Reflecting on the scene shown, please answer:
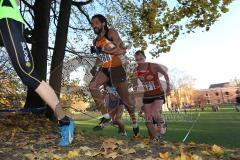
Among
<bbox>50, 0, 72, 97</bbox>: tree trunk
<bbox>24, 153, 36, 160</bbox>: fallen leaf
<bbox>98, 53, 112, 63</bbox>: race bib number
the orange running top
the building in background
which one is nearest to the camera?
<bbox>24, 153, 36, 160</bbox>: fallen leaf

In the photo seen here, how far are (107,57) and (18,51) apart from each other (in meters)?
2.87

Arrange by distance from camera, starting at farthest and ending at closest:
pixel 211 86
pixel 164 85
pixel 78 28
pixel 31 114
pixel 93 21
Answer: pixel 211 86
pixel 78 28
pixel 31 114
pixel 164 85
pixel 93 21

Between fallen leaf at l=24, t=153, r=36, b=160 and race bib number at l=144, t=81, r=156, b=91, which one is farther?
race bib number at l=144, t=81, r=156, b=91

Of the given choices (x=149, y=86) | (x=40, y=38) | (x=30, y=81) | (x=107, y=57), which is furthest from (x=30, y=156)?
(x=40, y=38)

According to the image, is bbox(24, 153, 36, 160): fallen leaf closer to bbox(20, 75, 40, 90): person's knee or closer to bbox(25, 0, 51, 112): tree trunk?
bbox(20, 75, 40, 90): person's knee

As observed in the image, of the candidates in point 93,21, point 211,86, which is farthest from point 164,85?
point 211,86

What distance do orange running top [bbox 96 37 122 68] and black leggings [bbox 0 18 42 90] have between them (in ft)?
8.59

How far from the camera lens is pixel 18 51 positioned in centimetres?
401

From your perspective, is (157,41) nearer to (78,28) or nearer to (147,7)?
(147,7)

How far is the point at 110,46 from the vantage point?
21.7ft

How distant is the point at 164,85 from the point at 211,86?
541 feet

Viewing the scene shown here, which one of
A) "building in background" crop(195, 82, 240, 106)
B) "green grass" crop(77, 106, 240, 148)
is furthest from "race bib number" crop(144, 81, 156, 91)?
"building in background" crop(195, 82, 240, 106)

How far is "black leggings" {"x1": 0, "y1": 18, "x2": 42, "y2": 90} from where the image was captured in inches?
158

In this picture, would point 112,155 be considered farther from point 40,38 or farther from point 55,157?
point 40,38
